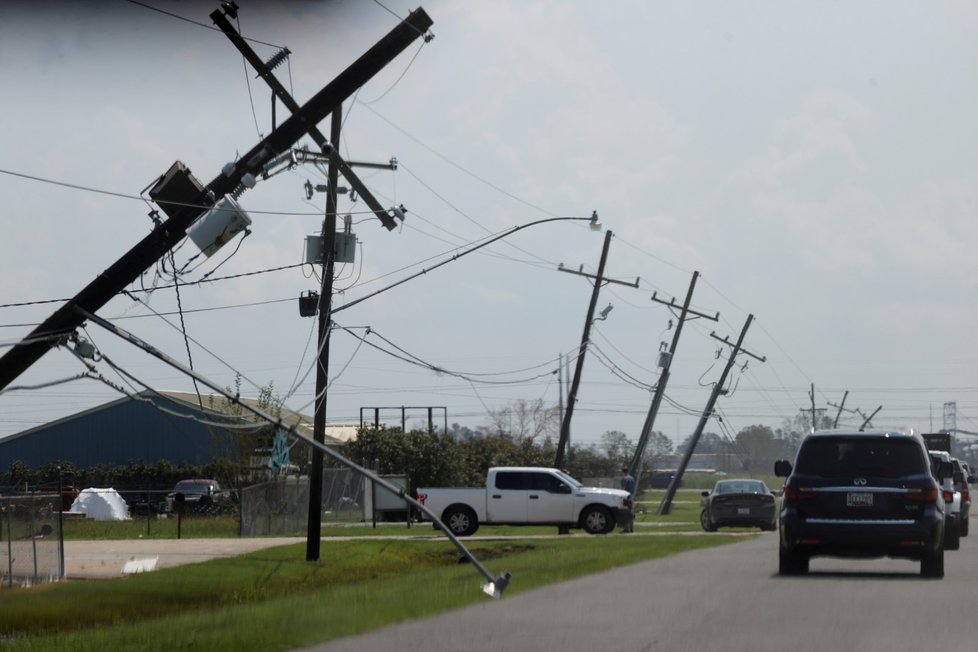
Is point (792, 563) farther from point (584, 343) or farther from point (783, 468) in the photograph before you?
point (584, 343)

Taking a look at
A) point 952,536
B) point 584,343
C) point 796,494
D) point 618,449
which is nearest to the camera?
point 796,494

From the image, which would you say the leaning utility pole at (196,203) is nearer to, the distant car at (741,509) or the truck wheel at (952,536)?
the truck wheel at (952,536)

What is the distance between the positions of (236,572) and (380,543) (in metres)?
7.41

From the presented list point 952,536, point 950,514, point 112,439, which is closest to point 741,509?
point 952,536

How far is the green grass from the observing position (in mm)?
14383

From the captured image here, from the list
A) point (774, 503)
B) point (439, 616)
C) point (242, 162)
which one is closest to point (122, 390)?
point (242, 162)

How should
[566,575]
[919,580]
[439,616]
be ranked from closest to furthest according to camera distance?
1. [439,616]
2. [919,580]
3. [566,575]

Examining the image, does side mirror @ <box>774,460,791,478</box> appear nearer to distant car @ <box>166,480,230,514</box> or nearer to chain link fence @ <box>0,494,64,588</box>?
chain link fence @ <box>0,494,64,588</box>

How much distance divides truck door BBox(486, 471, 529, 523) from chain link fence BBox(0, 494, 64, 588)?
14.6 meters

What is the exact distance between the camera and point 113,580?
2391cm

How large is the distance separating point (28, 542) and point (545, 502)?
680 inches

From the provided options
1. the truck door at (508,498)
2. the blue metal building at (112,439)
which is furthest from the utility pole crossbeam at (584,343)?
the blue metal building at (112,439)

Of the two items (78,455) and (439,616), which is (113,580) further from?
(78,455)

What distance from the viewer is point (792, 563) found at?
1961cm
